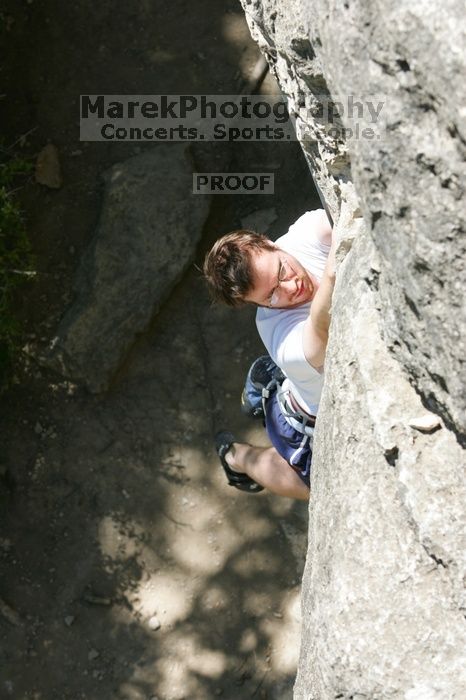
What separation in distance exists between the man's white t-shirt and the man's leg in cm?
56

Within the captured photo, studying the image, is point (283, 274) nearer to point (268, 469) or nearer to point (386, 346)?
point (386, 346)

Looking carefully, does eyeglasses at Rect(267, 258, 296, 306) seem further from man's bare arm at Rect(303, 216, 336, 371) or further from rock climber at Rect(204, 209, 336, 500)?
man's bare arm at Rect(303, 216, 336, 371)

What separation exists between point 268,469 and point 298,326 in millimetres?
984

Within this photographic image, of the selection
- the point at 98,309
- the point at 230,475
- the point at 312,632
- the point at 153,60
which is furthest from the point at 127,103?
the point at 312,632

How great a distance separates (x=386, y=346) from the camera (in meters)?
1.83

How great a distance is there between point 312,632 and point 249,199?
2.46 meters

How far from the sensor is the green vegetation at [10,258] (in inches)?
148

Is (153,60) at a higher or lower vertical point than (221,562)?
higher

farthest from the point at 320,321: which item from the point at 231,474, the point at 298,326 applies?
the point at 231,474

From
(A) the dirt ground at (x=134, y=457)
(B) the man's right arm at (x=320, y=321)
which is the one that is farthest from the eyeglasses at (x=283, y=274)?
(A) the dirt ground at (x=134, y=457)

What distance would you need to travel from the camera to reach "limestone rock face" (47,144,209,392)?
4086 millimetres

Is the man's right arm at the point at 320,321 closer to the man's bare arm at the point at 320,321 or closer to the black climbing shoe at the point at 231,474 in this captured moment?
the man's bare arm at the point at 320,321

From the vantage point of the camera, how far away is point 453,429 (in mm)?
1688

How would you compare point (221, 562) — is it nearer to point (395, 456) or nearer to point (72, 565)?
point (72, 565)
